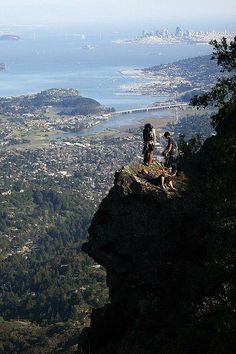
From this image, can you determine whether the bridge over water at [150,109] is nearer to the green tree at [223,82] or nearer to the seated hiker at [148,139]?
the green tree at [223,82]

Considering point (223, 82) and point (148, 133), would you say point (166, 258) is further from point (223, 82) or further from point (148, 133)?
point (223, 82)

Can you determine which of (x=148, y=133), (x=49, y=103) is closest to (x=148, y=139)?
(x=148, y=133)

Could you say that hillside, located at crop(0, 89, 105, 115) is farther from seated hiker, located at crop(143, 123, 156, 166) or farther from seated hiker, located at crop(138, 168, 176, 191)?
seated hiker, located at crop(138, 168, 176, 191)

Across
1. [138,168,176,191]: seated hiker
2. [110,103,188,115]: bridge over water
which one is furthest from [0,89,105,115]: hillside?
[138,168,176,191]: seated hiker

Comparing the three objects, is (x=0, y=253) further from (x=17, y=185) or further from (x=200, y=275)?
(x=200, y=275)

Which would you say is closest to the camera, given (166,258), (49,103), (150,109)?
(166,258)

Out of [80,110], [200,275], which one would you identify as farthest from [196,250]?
[80,110]

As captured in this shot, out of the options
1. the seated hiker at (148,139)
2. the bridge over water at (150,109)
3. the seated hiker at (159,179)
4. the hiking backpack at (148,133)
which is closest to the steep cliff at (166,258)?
the seated hiker at (159,179)
